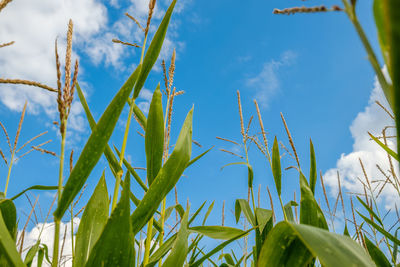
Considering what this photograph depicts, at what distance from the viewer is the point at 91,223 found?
0.89 meters

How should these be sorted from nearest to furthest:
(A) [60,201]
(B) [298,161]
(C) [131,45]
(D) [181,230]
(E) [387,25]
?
(E) [387,25] → (A) [60,201] → (D) [181,230] → (C) [131,45] → (B) [298,161]

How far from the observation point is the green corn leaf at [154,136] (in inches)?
36.9

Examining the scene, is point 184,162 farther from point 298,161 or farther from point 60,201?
point 298,161

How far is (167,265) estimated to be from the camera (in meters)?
0.82

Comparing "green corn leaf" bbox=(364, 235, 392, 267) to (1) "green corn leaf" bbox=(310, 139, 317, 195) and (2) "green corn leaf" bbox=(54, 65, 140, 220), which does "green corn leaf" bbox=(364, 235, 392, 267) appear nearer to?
(1) "green corn leaf" bbox=(310, 139, 317, 195)

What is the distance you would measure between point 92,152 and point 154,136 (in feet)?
0.99

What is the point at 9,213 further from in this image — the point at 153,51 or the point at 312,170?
the point at 312,170

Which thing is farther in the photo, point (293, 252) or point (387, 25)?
point (293, 252)

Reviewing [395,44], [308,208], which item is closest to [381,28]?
[395,44]

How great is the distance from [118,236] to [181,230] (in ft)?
0.85

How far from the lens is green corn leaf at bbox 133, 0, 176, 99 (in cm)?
90

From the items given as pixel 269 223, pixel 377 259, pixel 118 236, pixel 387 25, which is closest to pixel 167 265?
pixel 118 236

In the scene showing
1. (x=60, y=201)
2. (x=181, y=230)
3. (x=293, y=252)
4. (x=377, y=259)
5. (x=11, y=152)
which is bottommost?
(x=377, y=259)

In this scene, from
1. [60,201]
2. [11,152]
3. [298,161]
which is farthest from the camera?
[11,152]
